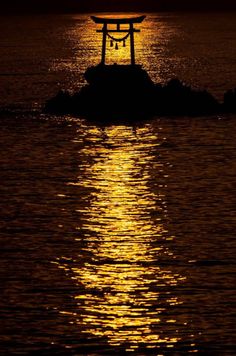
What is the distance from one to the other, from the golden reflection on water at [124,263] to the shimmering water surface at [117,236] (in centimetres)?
4

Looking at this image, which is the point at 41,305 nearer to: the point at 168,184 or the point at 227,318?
the point at 227,318

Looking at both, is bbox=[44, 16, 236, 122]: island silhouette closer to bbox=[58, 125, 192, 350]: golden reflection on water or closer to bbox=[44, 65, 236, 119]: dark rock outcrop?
bbox=[44, 65, 236, 119]: dark rock outcrop

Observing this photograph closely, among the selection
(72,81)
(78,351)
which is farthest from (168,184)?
(72,81)

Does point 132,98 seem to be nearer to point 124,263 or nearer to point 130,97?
point 130,97

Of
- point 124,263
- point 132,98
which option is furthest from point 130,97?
point 124,263

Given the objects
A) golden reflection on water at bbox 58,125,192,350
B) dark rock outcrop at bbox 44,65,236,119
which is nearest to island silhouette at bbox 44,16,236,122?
dark rock outcrop at bbox 44,65,236,119

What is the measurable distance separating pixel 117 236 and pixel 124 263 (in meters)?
3.85

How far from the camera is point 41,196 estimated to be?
152ft

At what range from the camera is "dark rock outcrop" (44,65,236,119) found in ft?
224

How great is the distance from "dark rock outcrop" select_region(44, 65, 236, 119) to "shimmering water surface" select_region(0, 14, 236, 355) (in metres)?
1.43

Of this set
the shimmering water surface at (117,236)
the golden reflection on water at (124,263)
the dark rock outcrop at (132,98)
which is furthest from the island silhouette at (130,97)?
the golden reflection on water at (124,263)

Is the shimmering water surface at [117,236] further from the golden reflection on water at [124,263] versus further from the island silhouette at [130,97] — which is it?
the island silhouette at [130,97]

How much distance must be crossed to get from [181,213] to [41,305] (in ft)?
41.8

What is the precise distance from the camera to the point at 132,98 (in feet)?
231
